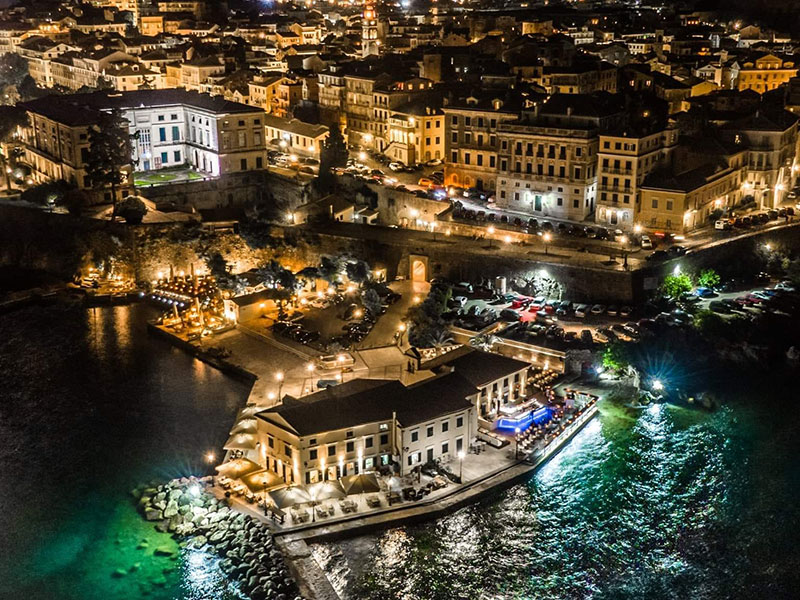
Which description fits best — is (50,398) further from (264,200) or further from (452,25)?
(452,25)

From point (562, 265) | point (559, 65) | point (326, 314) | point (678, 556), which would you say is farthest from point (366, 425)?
point (559, 65)

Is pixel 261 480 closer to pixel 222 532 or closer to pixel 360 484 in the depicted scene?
pixel 222 532

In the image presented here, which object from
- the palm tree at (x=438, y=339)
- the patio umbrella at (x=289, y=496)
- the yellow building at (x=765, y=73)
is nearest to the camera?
the patio umbrella at (x=289, y=496)

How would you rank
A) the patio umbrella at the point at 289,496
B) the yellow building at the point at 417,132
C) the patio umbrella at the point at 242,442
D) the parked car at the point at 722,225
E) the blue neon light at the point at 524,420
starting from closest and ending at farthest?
the patio umbrella at the point at 289,496
the patio umbrella at the point at 242,442
the blue neon light at the point at 524,420
the parked car at the point at 722,225
the yellow building at the point at 417,132

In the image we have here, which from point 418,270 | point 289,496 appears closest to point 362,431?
point 289,496

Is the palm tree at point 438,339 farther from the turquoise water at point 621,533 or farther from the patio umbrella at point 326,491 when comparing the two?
the patio umbrella at point 326,491

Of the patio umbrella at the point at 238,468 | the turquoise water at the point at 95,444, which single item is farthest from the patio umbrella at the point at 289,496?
the turquoise water at the point at 95,444
